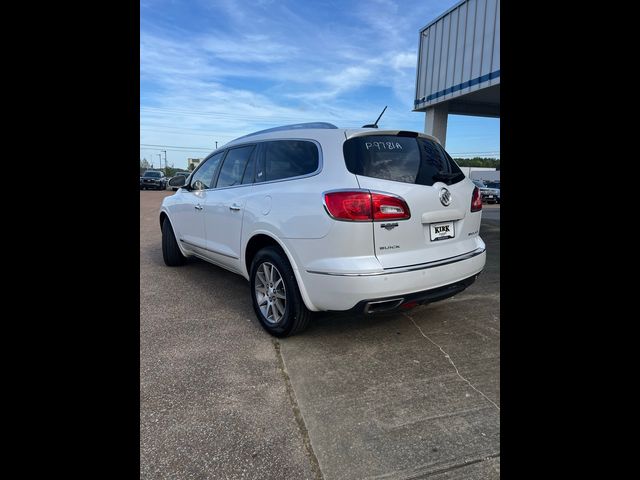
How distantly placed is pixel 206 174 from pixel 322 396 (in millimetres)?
3172

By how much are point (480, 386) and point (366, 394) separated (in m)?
0.78

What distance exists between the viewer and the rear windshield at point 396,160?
2.75 m

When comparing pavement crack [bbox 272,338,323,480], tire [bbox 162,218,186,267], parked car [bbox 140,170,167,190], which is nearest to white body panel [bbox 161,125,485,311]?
pavement crack [bbox 272,338,323,480]

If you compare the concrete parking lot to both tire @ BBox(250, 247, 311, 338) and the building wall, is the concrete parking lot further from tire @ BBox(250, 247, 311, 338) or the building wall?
the building wall

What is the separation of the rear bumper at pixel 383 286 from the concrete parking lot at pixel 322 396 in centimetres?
49

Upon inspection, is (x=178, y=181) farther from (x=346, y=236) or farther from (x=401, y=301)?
(x=401, y=301)

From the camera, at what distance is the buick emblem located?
289cm

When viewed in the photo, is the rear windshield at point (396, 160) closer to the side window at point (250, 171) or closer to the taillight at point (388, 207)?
the taillight at point (388, 207)
